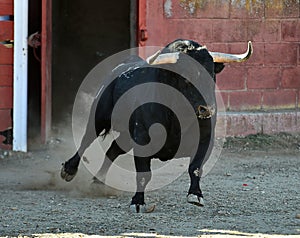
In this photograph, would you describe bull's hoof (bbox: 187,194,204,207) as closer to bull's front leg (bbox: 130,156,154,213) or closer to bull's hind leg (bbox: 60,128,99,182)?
bull's front leg (bbox: 130,156,154,213)

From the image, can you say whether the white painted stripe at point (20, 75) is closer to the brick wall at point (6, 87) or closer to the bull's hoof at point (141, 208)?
the brick wall at point (6, 87)

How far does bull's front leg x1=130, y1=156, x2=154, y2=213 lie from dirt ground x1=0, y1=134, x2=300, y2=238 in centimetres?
6

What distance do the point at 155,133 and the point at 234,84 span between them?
318cm

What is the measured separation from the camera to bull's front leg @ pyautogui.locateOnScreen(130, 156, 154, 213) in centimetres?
587

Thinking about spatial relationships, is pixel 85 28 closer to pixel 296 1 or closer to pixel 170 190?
pixel 296 1

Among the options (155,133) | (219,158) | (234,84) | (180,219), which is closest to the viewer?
(180,219)

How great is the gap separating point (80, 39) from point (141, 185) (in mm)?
4942

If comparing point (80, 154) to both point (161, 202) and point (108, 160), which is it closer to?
point (108, 160)

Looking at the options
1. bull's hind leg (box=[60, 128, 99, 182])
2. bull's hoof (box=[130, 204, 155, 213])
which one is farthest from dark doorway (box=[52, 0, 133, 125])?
bull's hoof (box=[130, 204, 155, 213])

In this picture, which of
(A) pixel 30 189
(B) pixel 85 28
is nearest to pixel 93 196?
(A) pixel 30 189

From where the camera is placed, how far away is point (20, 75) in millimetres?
8375

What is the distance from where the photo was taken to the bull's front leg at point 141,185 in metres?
5.87

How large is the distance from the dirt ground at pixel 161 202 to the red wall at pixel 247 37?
0.82m

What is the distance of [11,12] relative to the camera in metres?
8.34
